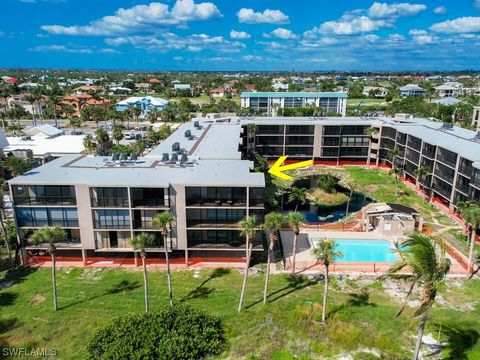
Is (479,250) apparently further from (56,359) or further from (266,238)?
(56,359)

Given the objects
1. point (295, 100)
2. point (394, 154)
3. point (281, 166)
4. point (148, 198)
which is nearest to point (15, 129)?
point (281, 166)

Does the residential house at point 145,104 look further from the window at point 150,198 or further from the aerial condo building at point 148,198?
the window at point 150,198

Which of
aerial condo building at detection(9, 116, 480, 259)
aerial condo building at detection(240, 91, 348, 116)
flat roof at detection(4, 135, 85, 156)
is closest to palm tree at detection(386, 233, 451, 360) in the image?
aerial condo building at detection(9, 116, 480, 259)

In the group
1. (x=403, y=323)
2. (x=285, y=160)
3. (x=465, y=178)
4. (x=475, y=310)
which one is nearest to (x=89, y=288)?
(x=403, y=323)

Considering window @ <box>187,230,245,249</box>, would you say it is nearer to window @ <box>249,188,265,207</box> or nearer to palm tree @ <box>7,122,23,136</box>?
window @ <box>249,188,265,207</box>

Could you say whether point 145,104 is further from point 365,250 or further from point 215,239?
point 365,250
